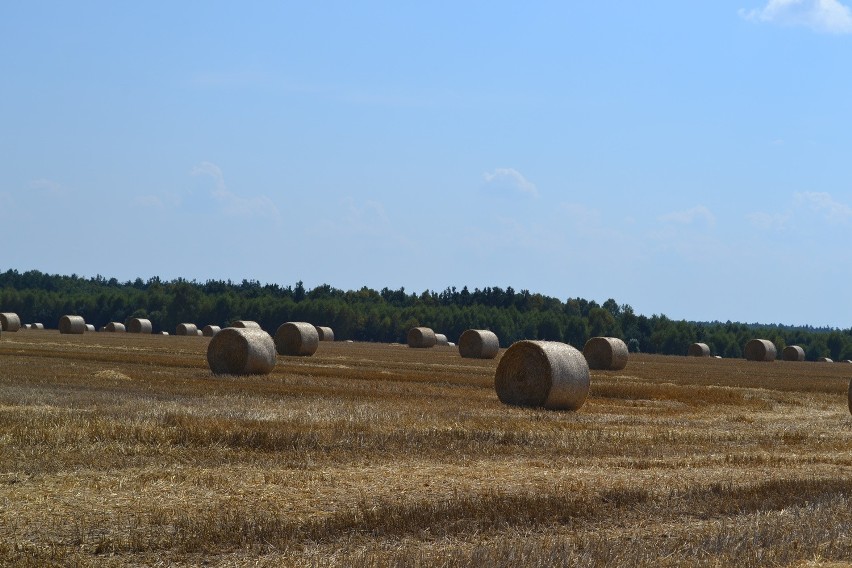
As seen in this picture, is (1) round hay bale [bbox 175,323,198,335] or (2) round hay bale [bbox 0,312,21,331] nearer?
(2) round hay bale [bbox 0,312,21,331]

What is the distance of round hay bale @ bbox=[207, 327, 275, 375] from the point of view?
27.3m

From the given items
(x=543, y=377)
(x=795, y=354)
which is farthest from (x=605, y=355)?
(x=795, y=354)

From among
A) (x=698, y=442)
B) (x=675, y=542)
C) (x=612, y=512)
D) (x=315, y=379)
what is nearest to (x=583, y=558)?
(x=675, y=542)

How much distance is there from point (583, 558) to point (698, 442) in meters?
8.19

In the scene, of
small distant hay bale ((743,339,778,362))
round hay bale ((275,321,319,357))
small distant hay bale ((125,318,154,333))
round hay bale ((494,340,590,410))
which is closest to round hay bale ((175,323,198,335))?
small distant hay bale ((125,318,154,333))

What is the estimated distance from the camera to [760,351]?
62531 millimetres

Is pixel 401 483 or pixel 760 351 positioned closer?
pixel 401 483

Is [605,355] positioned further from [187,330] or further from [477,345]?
[187,330]

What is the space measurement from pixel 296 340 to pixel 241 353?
44.0 ft

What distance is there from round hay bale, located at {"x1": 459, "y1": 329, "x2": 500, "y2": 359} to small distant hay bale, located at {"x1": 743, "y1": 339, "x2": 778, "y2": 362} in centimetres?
2214

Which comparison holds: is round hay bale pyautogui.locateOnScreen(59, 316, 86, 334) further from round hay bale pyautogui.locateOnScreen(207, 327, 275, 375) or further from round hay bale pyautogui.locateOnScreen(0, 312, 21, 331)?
round hay bale pyautogui.locateOnScreen(207, 327, 275, 375)

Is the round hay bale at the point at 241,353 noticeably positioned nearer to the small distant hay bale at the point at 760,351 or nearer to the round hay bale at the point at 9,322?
the round hay bale at the point at 9,322

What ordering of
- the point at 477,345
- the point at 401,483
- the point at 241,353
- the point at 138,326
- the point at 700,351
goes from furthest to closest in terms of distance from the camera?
the point at 138,326 < the point at 700,351 < the point at 477,345 < the point at 241,353 < the point at 401,483

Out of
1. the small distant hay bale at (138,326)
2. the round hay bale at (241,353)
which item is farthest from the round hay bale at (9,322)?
the round hay bale at (241,353)
